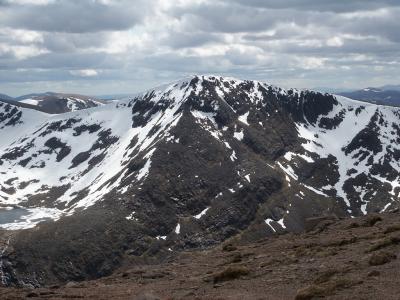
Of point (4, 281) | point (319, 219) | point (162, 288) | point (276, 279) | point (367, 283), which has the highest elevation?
point (367, 283)

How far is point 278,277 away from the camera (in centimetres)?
3253

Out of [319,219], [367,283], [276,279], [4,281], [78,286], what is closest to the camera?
[367,283]

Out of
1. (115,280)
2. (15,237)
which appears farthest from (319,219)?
(15,237)

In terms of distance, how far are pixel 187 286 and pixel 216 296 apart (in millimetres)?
5763

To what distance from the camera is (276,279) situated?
105 ft

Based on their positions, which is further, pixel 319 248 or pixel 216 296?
pixel 319 248

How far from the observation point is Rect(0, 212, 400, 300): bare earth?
26047 millimetres

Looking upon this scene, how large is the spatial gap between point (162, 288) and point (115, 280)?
7726 millimetres

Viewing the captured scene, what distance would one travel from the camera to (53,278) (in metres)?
178

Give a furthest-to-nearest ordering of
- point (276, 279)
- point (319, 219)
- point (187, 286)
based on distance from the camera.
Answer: point (319, 219)
point (187, 286)
point (276, 279)

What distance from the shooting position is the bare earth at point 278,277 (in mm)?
26047

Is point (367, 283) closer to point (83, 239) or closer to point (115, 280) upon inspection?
point (115, 280)

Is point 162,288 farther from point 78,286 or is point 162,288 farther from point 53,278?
point 53,278

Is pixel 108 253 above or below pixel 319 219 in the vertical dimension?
below
